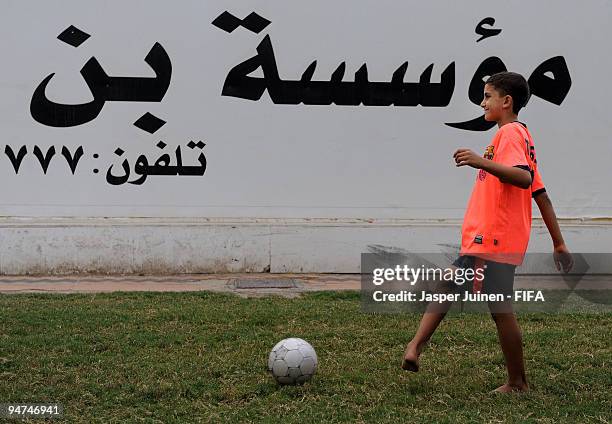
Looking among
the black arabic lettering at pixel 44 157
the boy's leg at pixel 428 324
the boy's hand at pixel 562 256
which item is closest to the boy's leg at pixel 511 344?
the boy's leg at pixel 428 324

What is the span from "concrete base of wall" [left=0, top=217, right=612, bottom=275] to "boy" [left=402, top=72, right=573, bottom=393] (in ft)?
13.1

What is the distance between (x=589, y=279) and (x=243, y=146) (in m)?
3.88

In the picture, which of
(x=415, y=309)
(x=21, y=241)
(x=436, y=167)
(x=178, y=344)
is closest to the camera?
(x=178, y=344)

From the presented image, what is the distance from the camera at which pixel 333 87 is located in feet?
27.2

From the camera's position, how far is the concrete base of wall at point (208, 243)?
7910 mm

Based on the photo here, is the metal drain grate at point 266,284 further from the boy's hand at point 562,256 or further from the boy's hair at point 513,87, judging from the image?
the boy's hair at point 513,87

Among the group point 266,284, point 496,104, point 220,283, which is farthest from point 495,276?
point 220,283

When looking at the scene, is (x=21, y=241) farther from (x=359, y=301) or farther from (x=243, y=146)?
(x=359, y=301)

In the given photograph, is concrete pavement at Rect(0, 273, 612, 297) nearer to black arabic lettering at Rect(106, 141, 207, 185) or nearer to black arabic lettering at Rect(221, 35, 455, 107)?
black arabic lettering at Rect(106, 141, 207, 185)

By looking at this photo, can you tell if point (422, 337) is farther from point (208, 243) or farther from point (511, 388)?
point (208, 243)

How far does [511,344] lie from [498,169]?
3.03 ft

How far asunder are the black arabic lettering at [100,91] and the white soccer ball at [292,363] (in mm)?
4502

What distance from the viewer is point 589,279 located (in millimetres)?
8211

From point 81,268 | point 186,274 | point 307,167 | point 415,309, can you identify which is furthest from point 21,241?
point 415,309
